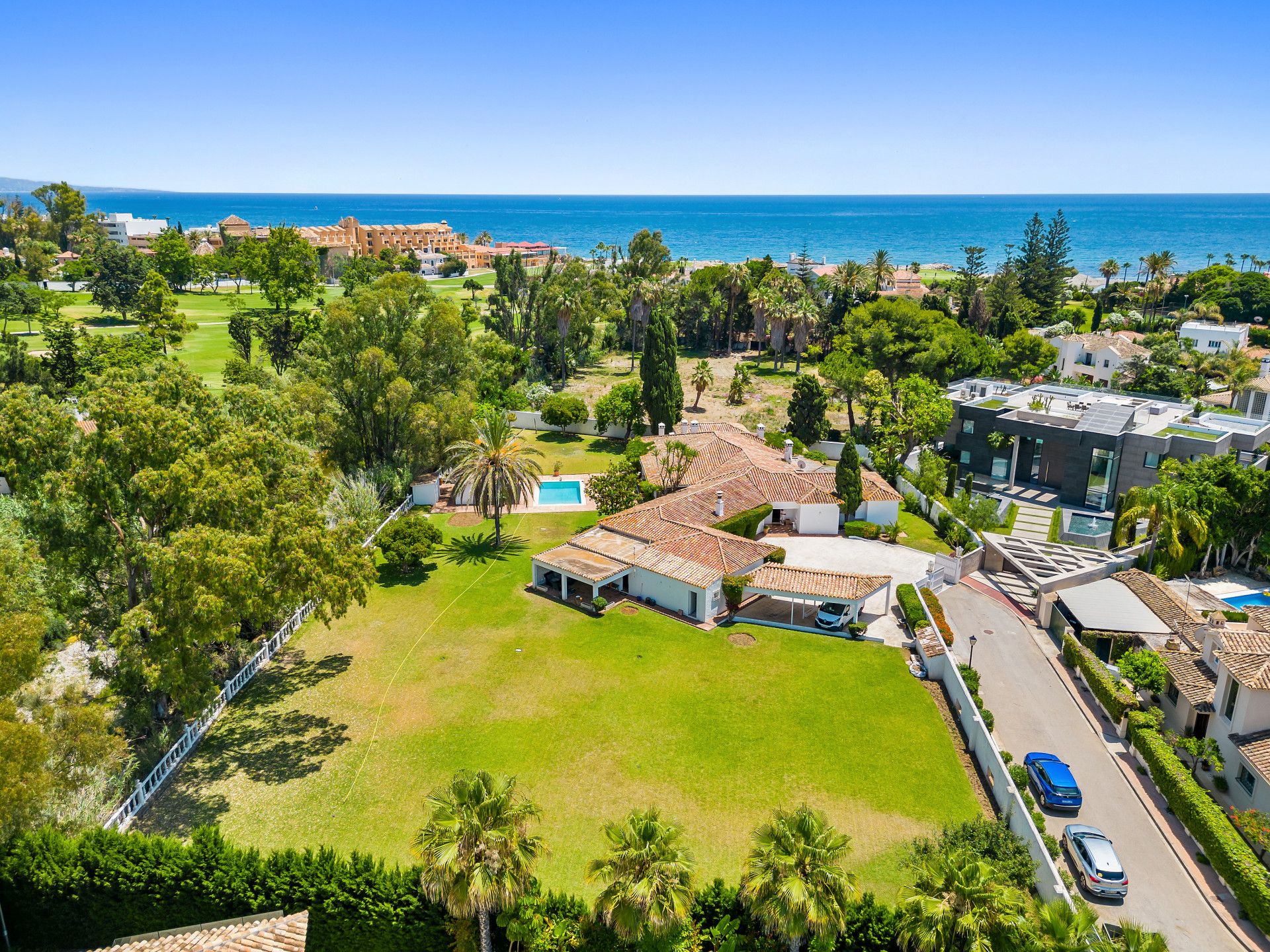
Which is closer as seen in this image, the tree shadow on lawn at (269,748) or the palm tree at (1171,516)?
the tree shadow on lawn at (269,748)

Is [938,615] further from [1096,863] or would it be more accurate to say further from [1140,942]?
[1140,942]

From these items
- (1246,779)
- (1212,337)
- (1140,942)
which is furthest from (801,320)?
(1140,942)

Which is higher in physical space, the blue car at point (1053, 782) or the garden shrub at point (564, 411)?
the garden shrub at point (564, 411)

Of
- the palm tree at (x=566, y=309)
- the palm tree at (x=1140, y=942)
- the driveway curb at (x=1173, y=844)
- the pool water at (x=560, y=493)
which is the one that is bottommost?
the driveway curb at (x=1173, y=844)

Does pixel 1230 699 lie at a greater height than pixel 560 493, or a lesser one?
greater

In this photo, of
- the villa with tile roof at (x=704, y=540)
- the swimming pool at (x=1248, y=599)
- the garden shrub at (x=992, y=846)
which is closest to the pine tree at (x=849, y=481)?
the villa with tile roof at (x=704, y=540)

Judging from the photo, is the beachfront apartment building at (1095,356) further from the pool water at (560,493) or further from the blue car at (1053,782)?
the blue car at (1053,782)
